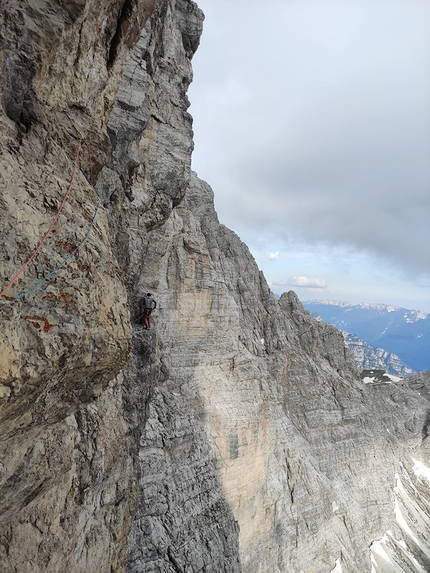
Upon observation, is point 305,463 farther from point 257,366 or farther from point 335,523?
point 257,366

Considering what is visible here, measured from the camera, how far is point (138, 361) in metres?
16.4

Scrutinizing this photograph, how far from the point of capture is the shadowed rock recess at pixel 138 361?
7.05 metres

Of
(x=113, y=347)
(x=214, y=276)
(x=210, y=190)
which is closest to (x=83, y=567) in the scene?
(x=113, y=347)

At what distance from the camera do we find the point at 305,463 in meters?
35.5

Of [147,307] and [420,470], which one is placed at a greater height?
[147,307]

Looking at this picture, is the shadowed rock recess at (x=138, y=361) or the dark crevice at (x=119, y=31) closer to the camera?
the shadowed rock recess at (x=138, y=361)

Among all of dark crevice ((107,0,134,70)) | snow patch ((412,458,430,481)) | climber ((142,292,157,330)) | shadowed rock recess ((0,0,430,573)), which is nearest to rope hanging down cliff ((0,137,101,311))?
shadowed rock recess ((0,0,430,573))

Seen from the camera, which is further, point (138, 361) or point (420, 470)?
point (420, 470)

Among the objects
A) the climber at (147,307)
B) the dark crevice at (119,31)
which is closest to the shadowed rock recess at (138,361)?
the dark crevice at (119,31)

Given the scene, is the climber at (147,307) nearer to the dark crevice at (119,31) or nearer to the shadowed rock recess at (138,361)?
the shadowed rock recess at (138,361)

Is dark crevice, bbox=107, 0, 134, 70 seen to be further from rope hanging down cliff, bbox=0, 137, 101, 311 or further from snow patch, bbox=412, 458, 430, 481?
snow patch, bbox=412, 458, 430, 481

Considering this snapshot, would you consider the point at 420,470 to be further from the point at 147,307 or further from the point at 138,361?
the point at 147,307

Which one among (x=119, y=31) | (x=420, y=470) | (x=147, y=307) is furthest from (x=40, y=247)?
(x=420, y=470)

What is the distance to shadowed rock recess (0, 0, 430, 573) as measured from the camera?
7.05 meters
